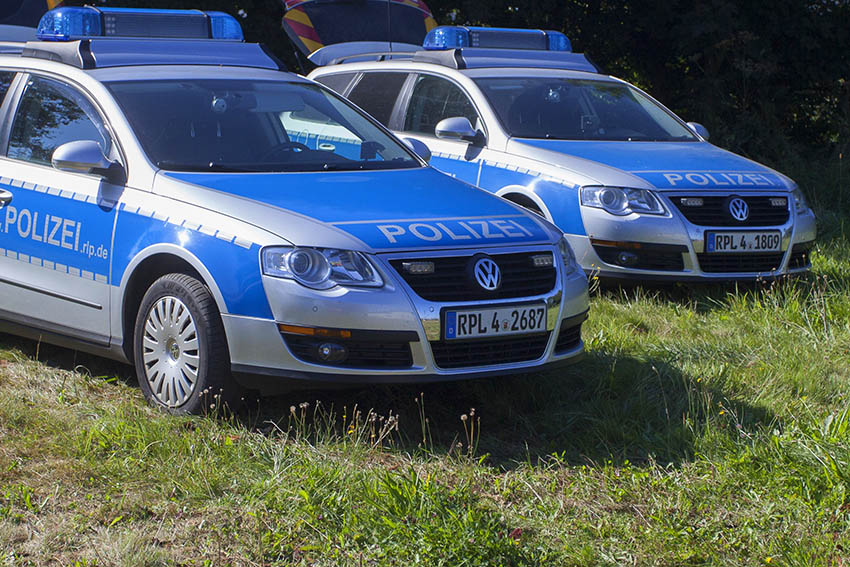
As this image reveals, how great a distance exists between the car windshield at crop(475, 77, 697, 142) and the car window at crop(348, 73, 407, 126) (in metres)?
0.75

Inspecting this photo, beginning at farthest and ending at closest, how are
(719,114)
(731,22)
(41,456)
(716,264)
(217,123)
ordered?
(719,114) → (731,22) → (716,264) → (217,123) → (41,456)

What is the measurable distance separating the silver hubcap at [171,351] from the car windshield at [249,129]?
0.70 m

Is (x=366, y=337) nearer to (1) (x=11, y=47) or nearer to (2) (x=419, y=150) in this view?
(2) (x=419, y=150)

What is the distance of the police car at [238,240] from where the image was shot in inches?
170

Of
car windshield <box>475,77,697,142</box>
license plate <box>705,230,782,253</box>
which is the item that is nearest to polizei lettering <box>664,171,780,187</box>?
license plate <box>705,230,782,253</box>

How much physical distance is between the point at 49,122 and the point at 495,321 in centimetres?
243

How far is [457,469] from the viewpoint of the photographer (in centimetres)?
419

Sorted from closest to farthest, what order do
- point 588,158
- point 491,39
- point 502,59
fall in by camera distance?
point 588,158 → point 502,59 → point 491,39

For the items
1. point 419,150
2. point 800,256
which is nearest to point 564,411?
point 419,150

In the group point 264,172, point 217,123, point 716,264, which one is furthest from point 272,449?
point 716,264

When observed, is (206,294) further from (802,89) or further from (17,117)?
(802,89)

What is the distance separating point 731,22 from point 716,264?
20.3 ft

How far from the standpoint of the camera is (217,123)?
5367 millimetres

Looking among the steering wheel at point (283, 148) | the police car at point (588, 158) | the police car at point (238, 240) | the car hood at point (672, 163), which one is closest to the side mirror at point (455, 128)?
the police car at point (588, 158)
